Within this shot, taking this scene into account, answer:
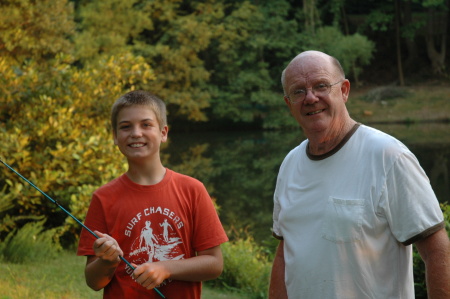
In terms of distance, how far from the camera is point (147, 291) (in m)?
2.54

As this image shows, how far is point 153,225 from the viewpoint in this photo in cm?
255

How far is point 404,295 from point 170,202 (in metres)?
0.93

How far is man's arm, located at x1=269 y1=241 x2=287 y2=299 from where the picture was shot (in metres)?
2.55

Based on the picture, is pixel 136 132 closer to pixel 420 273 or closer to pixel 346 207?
pixel 346 207

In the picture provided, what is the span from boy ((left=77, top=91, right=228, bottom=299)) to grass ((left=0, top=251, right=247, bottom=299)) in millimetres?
2186

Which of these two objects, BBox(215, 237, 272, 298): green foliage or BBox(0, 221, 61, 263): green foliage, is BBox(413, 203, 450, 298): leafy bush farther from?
BBox(0, 221, 61, 263): green foliage

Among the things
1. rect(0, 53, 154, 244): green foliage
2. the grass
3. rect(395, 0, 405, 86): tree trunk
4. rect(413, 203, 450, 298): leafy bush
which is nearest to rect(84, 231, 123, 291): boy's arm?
the grass

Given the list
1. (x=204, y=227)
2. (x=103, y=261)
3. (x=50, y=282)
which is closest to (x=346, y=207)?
(x=204, y=227)

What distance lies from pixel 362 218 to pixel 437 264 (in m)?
0.25

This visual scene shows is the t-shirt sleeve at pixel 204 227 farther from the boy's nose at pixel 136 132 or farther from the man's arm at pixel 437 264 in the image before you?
the man's arm at pixel 437 264

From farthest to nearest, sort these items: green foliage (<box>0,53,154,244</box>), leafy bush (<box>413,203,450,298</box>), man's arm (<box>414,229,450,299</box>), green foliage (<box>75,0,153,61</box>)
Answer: green foliage (<box>75,0,153,61</box>)
green foliage (<box>0,53,154,244</box>)
leafy bush (<box>413,203,450,298</box>)
man's arm (<box>414,229,450,299</box>)

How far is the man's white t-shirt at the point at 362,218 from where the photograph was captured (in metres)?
2.05

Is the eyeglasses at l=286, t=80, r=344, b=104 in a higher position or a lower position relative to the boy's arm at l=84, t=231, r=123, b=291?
higher

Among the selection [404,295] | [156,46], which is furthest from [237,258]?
[156,46]
